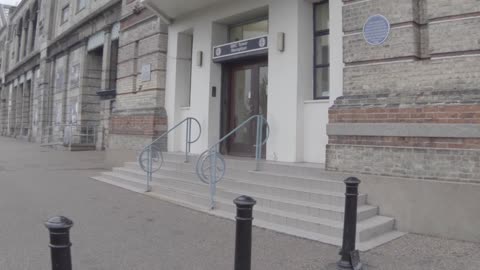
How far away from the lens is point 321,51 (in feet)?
28.3

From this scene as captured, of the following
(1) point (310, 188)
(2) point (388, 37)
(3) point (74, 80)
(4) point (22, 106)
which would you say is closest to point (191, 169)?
(1) point (310, 188)

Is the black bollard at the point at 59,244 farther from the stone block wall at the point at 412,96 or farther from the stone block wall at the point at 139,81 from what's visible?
the stone block wall at the point at 139,81

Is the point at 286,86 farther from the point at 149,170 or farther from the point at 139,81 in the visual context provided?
the point at 139,81

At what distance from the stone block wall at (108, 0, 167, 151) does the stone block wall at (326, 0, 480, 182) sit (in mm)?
6176

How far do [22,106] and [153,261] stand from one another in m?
34.5

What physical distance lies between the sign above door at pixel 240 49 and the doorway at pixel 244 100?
1.45ft

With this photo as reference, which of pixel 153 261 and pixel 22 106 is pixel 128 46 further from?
pixel 22 106

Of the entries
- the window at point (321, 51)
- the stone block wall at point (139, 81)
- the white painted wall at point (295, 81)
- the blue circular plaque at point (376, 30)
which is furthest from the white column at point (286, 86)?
the stone block wall at point (139, 81)

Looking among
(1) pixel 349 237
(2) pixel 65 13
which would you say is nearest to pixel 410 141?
(1) pixel 349 237

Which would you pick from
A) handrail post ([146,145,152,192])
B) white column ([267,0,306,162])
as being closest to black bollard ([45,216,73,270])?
white column ([267,0,306,162])

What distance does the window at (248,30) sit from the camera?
1008 cm

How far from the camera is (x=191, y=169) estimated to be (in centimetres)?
918

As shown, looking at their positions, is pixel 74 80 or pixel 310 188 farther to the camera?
pixel 74 80

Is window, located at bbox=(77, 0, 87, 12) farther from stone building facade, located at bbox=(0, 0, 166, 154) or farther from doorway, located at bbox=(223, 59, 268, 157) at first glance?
doorway, located at bbox=(223, 59, 268, 157)
